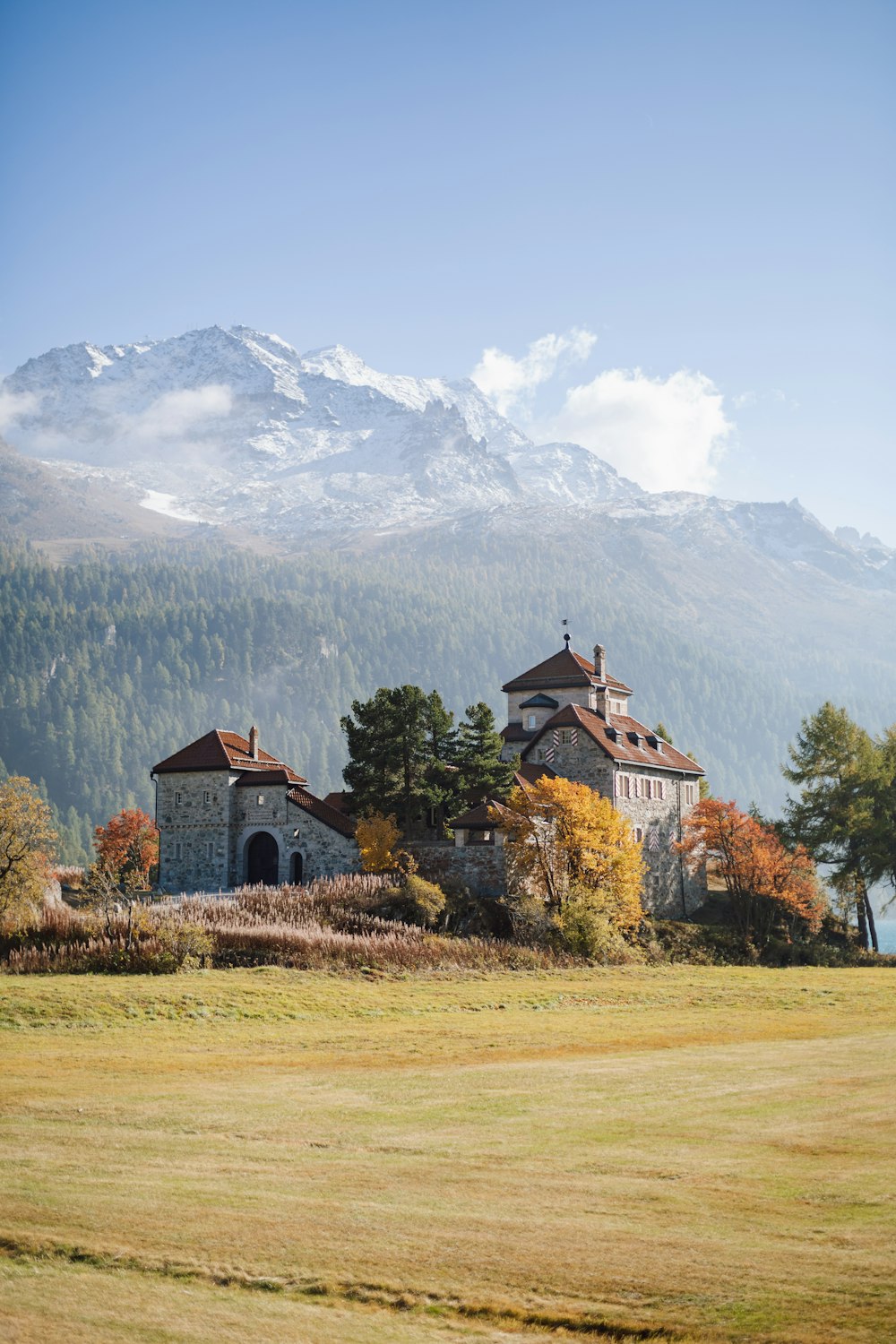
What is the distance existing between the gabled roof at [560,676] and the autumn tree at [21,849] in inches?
1233

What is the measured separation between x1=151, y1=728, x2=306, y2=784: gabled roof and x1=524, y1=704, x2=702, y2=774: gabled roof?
42.4 feet

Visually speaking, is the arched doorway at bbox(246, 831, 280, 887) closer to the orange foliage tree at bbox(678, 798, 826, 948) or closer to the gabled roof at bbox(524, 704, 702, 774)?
the gabled roof at bbox(524, 704, 702, 774)

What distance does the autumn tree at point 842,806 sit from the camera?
61.4m

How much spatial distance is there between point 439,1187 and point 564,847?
119 feet

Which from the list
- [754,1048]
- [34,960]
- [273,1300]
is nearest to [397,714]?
[34,960]

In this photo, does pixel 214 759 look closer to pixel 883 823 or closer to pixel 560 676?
pixel 560 676

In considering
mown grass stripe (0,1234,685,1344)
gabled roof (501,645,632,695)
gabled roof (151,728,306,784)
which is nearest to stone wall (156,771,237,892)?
gabled roof (151,728,306,784)

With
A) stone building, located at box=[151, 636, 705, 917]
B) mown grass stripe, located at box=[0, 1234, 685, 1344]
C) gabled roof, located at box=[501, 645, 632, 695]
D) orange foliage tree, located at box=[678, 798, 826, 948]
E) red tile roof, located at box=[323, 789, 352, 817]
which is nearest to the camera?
mown grass stripe, located at box=[0, 1234, 685, 1344]

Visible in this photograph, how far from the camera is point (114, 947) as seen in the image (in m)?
32.5

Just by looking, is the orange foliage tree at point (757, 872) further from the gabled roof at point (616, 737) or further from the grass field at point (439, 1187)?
the grass field at point (439, 1187)

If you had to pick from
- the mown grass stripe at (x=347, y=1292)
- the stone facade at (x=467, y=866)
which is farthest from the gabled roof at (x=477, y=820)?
the mown grass stripe at (x=347, y=1292)

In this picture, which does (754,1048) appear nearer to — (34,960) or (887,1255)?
(887,1255)

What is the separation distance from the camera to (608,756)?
5822cm

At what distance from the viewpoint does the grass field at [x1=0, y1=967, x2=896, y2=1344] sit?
32.7ft
